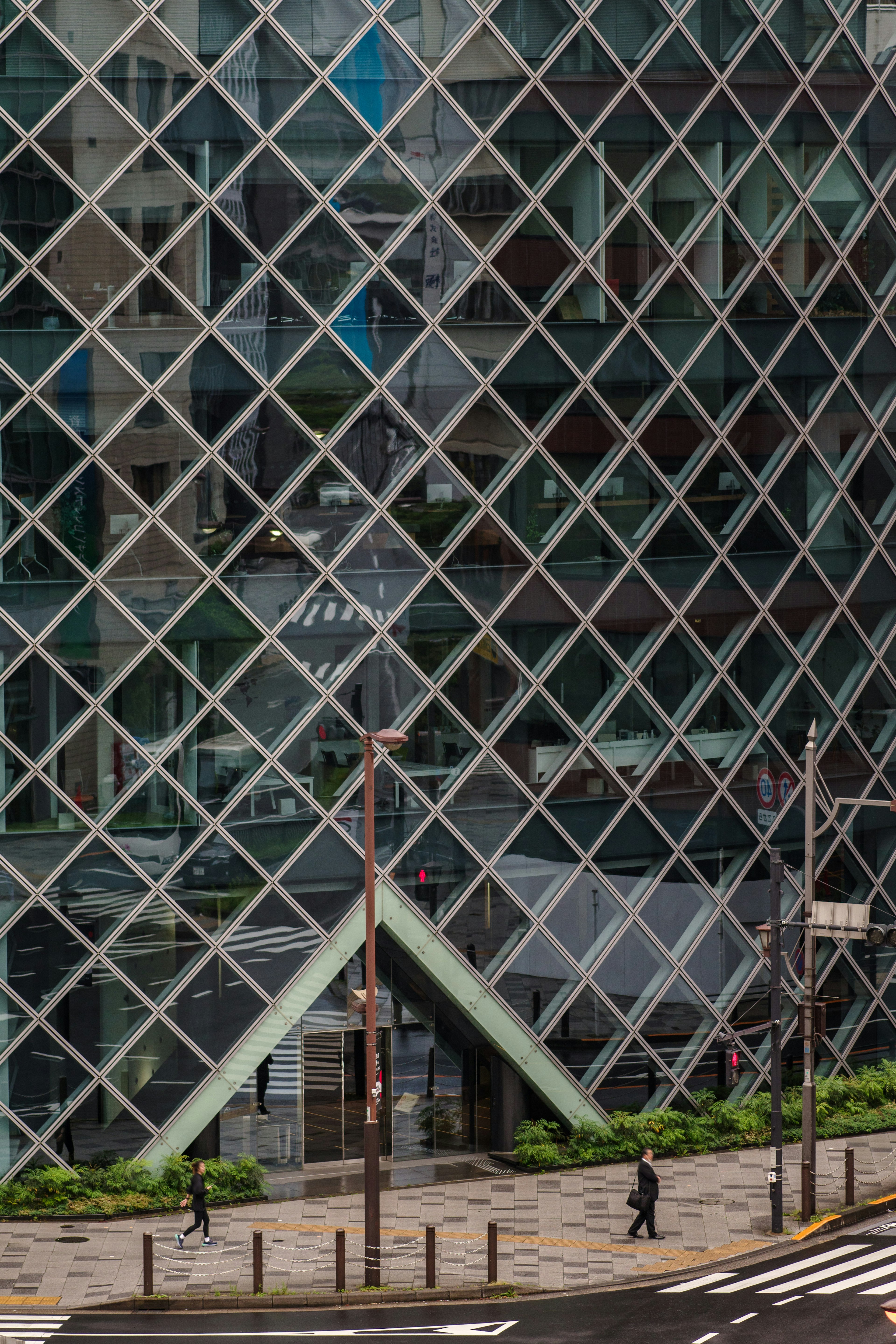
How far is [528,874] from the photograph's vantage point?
3753 centimetres

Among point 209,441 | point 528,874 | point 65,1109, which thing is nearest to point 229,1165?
point 65,1109

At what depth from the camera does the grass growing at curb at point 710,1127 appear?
1459 inches

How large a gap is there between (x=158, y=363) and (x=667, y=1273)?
751 inches

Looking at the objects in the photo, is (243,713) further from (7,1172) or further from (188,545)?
(7,1172)

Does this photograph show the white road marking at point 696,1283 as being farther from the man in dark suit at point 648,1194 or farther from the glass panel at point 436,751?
the glass panel at point 436,751

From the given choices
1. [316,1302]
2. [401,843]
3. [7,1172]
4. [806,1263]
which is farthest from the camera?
[401,843]

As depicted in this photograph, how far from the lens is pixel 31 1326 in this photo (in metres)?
27.5

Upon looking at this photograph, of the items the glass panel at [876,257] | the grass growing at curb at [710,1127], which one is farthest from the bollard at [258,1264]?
the glass panel at [876,257]

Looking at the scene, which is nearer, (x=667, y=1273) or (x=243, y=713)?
(x=667, y=1273)

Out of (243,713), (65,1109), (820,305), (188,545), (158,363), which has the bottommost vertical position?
(65,1109)

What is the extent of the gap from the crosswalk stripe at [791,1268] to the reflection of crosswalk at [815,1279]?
0.5 inches

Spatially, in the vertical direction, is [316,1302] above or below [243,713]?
below

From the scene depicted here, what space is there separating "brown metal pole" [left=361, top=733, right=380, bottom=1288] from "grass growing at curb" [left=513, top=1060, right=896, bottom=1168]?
720cm

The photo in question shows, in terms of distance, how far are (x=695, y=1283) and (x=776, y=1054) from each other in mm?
5267
